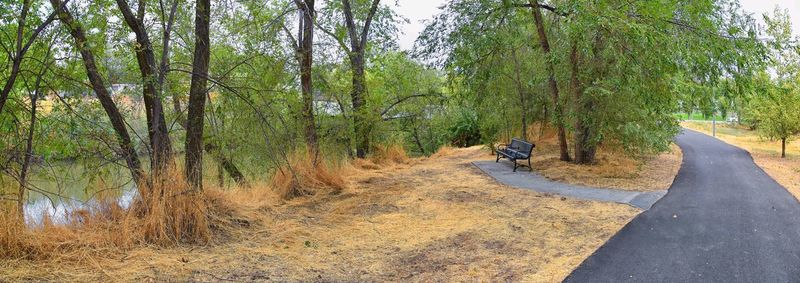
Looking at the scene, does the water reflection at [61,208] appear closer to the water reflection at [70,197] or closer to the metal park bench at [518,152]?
the water reflection at [70,197]

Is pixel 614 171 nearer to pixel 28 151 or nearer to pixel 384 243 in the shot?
pixel 384 243

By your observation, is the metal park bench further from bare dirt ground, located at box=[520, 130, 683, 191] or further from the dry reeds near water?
the dry reeds near water

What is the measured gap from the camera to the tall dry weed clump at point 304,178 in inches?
345

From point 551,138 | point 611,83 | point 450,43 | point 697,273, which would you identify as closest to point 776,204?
point 611,83

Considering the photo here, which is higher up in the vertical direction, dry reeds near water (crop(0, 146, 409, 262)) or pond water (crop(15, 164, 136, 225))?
pond water (crop(15, 164, 136, 225))

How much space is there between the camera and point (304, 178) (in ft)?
30.1

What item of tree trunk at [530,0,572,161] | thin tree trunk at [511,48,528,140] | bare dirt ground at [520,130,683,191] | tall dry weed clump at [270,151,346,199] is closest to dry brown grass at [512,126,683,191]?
bare dirt ground at [520,130,683,191]

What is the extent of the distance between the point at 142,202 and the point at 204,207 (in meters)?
0.61

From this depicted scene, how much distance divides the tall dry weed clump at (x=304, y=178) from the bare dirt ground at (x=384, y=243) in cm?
27

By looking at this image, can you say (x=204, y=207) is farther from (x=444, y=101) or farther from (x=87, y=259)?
(x=444, y=101)

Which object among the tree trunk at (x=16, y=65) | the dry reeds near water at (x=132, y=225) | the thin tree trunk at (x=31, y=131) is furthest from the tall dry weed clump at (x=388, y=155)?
the tree trunk at (x=16, y=65)

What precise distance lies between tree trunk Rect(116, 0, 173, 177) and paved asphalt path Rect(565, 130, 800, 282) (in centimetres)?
424

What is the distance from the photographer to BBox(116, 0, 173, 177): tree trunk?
586 centimetres

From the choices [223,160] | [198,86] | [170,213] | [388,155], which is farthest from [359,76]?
[170,213]
